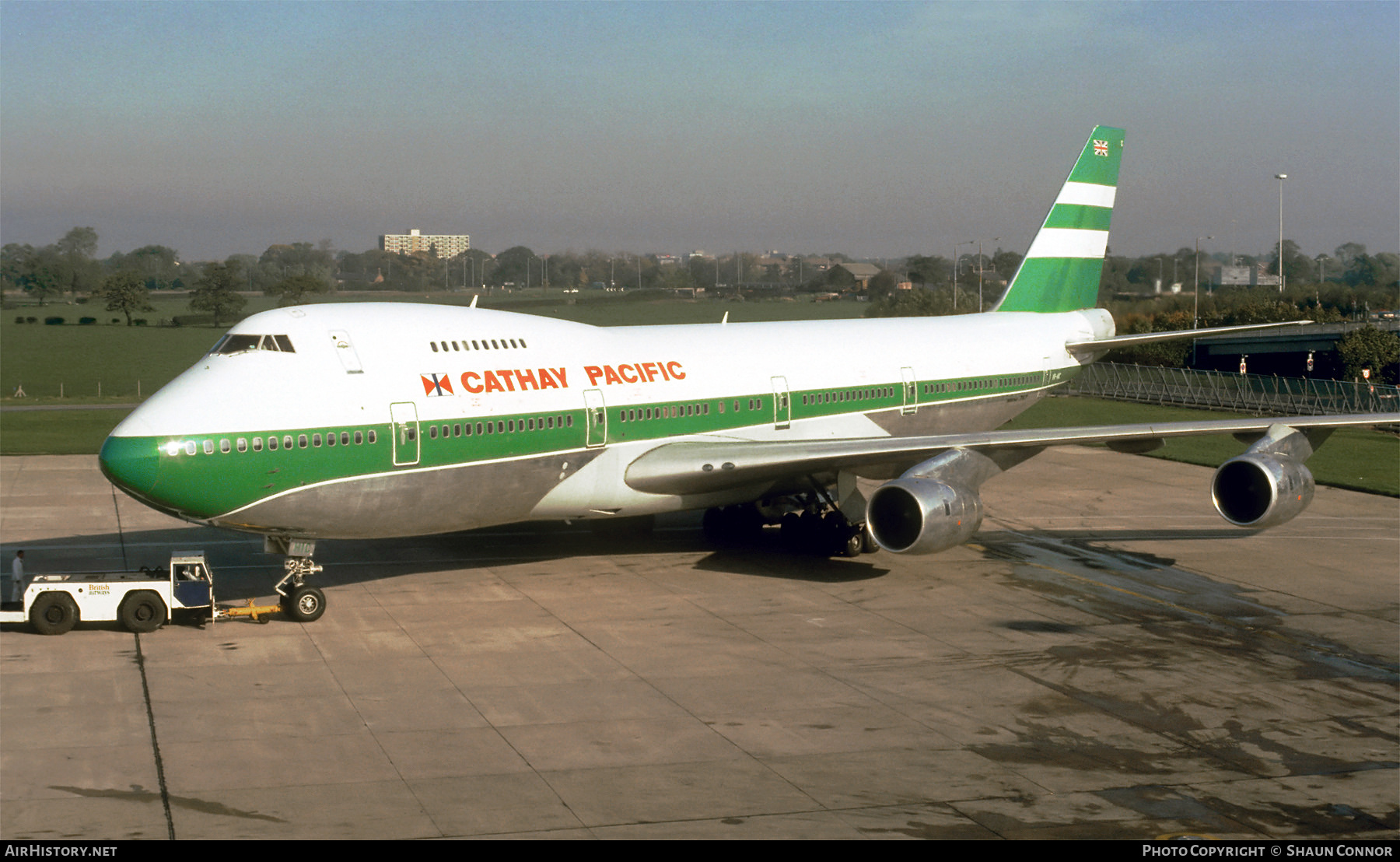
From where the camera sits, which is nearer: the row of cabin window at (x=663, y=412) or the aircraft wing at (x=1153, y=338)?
the row of cabin window at (x=663, y=412)

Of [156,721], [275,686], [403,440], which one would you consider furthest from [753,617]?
[156,721]

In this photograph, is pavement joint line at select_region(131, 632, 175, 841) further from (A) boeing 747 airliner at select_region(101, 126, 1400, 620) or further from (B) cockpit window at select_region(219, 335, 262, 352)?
(B) cockpit window at select_region(219, 335, 262, 352)

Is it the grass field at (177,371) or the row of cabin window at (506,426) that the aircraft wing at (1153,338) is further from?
the row of cabin window at (506,426)

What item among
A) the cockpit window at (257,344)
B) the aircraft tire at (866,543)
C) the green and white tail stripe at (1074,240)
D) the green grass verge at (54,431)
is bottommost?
the aircraft tire at (866,543)

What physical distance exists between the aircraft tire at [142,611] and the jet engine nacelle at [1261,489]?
1805cm

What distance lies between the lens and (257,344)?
20.8 m

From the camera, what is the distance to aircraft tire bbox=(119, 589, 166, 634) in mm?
20688

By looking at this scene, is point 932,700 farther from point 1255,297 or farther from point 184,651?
point 1255,297

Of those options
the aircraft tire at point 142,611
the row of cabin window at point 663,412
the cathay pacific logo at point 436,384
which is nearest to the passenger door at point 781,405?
the row of cabin window at point 663,412

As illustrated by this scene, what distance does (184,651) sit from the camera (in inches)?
772

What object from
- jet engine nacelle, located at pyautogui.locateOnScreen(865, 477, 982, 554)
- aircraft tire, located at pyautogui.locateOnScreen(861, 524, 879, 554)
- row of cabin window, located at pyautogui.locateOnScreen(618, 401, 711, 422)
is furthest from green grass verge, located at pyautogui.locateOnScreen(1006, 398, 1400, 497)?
row of cabin window, located at pyautogui.locateOnScreen(618, 401, 711, 422)

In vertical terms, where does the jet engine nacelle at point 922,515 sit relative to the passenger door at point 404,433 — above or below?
below

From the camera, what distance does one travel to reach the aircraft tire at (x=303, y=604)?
2133 cm

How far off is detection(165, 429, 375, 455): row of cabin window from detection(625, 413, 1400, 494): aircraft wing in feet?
18.3
